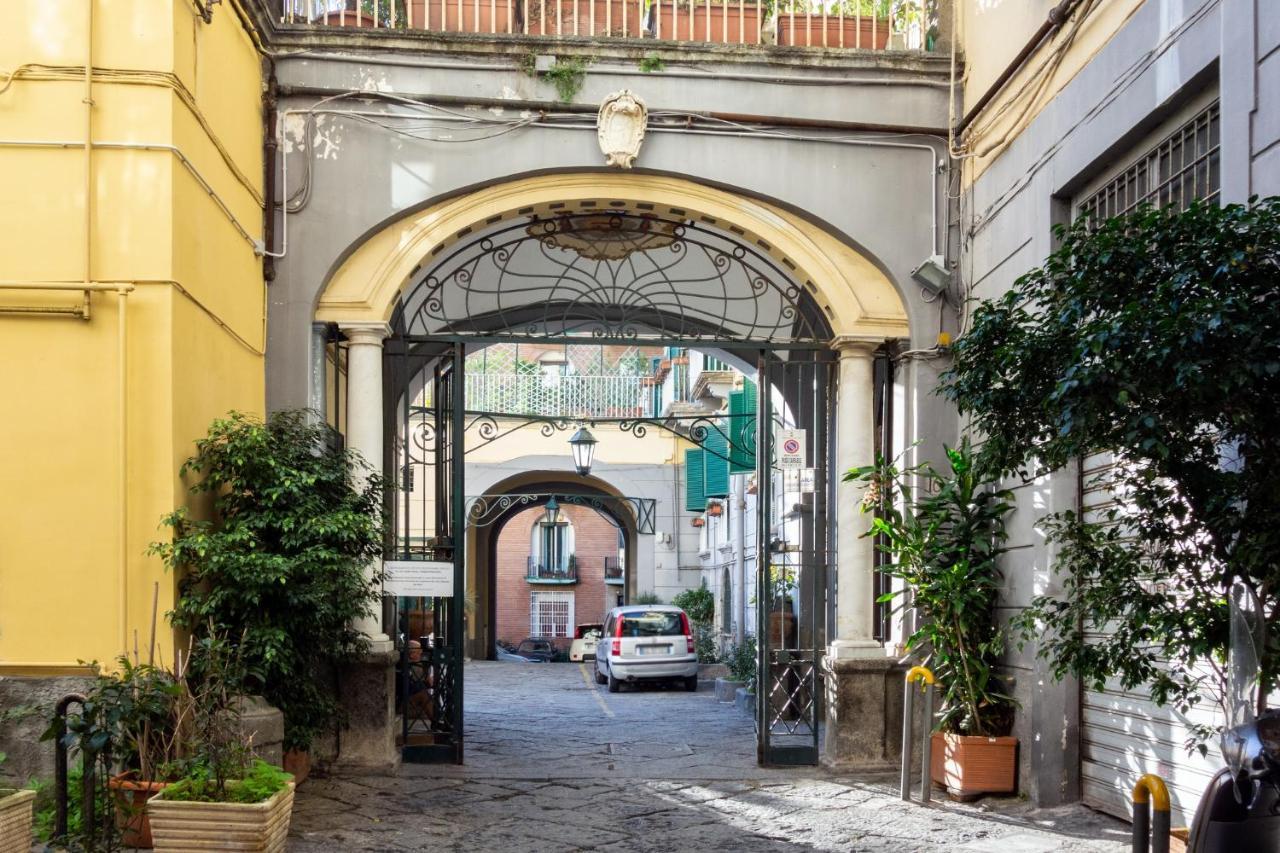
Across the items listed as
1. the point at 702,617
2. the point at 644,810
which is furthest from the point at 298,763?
the point at 702,617

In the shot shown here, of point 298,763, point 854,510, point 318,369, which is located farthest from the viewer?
point 854,510

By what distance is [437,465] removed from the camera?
11.9 meters

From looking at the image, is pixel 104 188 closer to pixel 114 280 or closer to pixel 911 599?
pixel 114 280

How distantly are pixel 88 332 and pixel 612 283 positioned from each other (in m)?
5.45

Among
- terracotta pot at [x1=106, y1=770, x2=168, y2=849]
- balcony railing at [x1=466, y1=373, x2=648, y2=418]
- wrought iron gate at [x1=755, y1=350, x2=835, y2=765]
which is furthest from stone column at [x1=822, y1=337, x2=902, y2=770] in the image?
balcony railing at [x1=466, y1=373, x2=648, y2=418]

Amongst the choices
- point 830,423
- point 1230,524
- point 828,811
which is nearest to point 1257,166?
point 1230,524

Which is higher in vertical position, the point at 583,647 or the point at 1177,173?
the point at 1177,173

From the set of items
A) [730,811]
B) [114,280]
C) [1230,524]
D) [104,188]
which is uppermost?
[104,188]

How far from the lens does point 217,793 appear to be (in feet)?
22.4

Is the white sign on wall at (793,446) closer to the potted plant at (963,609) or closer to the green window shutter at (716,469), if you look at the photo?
the potted plant at (963,609)

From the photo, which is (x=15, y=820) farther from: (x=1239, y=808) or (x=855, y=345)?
(x=855, y=345)

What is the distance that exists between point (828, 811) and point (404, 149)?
5653 mm

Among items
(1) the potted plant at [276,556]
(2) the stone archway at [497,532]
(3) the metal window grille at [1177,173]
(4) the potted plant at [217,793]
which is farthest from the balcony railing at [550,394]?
(4) the potted plant at [217,793]

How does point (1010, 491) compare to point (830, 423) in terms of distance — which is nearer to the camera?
point (1010, 491)
